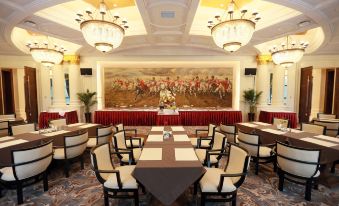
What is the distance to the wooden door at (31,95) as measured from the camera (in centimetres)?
862

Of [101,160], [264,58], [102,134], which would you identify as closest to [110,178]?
[101,160]

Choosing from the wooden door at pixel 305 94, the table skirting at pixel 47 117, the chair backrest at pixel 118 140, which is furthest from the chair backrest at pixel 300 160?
the table skirting at pixel 47 117

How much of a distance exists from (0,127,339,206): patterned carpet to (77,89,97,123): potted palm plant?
230 inches

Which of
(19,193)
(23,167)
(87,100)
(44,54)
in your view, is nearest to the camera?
(23,167)

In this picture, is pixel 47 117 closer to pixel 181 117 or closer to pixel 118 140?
pixel 181 117

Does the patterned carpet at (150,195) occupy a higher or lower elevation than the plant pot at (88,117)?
lower

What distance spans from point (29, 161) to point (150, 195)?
6.33 feet

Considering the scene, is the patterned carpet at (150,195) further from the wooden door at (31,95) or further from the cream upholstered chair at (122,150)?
the wooden door at (31,95)

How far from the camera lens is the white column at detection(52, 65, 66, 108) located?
28.8 ft

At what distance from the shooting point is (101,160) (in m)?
2.61

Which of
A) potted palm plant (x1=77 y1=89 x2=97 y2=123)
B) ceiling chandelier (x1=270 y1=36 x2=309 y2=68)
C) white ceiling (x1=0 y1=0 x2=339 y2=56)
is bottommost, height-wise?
potted palm plant (x1=77 y1=89 x2=97 y2=123)

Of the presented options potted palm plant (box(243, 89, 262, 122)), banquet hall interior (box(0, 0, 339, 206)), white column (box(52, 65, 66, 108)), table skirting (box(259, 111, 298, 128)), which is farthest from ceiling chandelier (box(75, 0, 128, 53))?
table skirting (box(259, 111, 298, 128))

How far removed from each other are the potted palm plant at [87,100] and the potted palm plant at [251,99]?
7.90 m

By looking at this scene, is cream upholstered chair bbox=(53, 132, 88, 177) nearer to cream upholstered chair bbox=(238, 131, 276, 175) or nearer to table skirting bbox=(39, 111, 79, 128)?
cream upholstered chair bbox=(238, 131, 276, 175)
